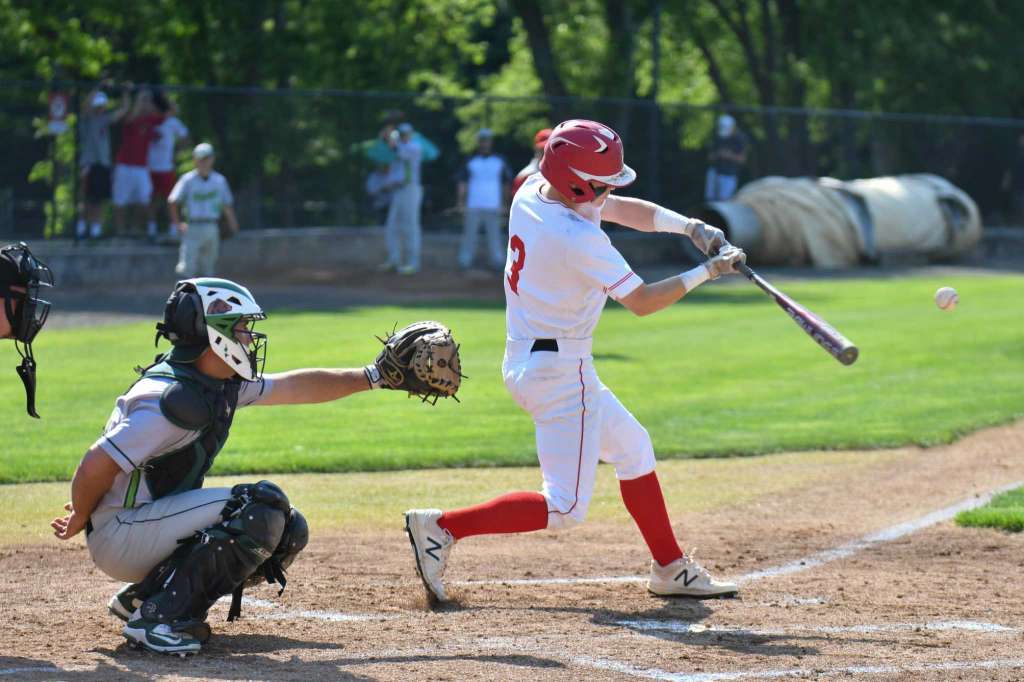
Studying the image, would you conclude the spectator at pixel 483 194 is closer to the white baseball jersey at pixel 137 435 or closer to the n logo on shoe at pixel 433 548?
the n logo on shoe at pixel 433 548

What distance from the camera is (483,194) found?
22.2m

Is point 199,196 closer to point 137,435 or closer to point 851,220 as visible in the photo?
point 851,220

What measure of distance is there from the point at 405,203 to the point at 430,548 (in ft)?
52.6

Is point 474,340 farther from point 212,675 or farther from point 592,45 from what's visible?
point 592,45

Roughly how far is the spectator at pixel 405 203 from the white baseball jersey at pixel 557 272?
15.9 meters

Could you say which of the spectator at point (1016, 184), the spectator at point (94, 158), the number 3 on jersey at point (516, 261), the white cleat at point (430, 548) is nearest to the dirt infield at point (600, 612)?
the white cleat at point (430, 548)

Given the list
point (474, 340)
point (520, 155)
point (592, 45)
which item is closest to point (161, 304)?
point (474, 340)

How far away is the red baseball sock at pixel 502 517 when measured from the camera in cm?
604

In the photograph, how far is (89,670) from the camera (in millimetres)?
5016

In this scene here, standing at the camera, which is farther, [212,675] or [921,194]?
[921,194]

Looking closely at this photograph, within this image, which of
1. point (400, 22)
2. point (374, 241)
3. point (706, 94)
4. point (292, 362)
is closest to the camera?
point (292, 362)

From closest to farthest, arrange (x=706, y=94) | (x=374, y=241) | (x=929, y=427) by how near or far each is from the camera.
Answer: (x=929, y=427) → (x=374, y=241) → (x=706, y=94)

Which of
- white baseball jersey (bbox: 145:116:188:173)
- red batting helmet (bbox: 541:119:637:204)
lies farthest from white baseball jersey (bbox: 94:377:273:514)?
white baseball jersey (bbox: 145:116:188:173)

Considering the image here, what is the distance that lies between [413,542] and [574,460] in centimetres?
77
